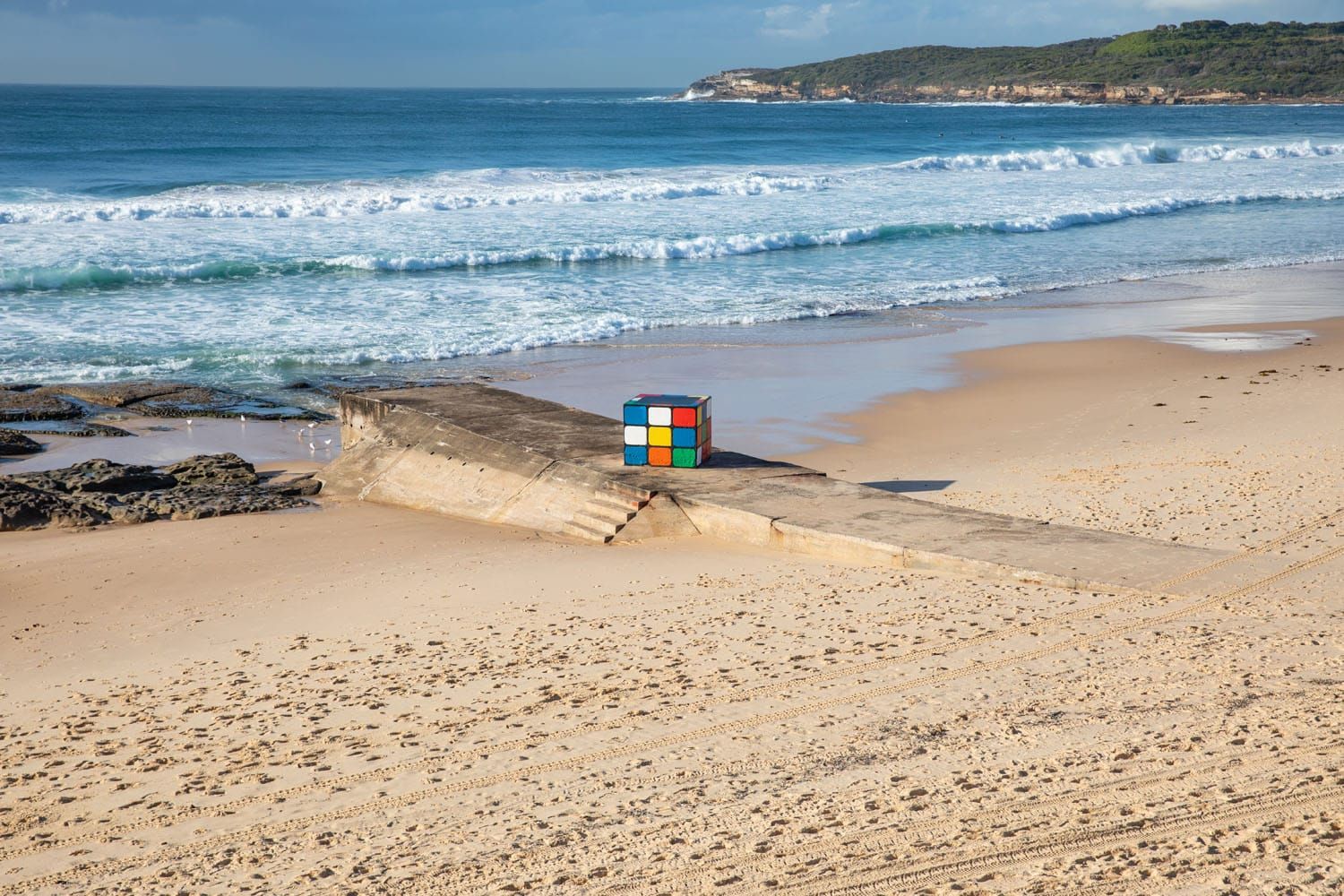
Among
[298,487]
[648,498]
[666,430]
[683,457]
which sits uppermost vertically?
[666,430]

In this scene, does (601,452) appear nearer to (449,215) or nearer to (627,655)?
(627,655)

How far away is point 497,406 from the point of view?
11.5 meters

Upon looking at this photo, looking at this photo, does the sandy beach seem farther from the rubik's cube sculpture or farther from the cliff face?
the cliff face

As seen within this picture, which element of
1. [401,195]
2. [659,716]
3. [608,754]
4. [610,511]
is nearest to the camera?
[608,754]

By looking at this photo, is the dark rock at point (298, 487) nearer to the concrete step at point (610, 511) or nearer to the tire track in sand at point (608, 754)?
the concrete step at point (610, 511)

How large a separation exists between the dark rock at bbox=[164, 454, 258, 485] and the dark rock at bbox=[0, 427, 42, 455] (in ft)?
4.96

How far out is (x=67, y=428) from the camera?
12688 mm

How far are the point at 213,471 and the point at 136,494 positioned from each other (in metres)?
0.73

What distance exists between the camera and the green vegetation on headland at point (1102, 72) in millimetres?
116375

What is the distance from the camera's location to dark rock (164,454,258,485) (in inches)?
429

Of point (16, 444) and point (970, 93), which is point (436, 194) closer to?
point (16, 444)

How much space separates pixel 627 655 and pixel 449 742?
1190mm

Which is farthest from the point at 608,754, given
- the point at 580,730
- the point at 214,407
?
the point at 214,407

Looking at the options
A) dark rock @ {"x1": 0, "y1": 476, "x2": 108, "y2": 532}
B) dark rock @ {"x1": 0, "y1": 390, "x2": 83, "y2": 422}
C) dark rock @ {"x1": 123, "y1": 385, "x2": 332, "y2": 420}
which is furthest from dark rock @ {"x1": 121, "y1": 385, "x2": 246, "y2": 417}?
dark rock @ {"x1": 0, "y1": 476, "x2": 108, "y2": 532}
